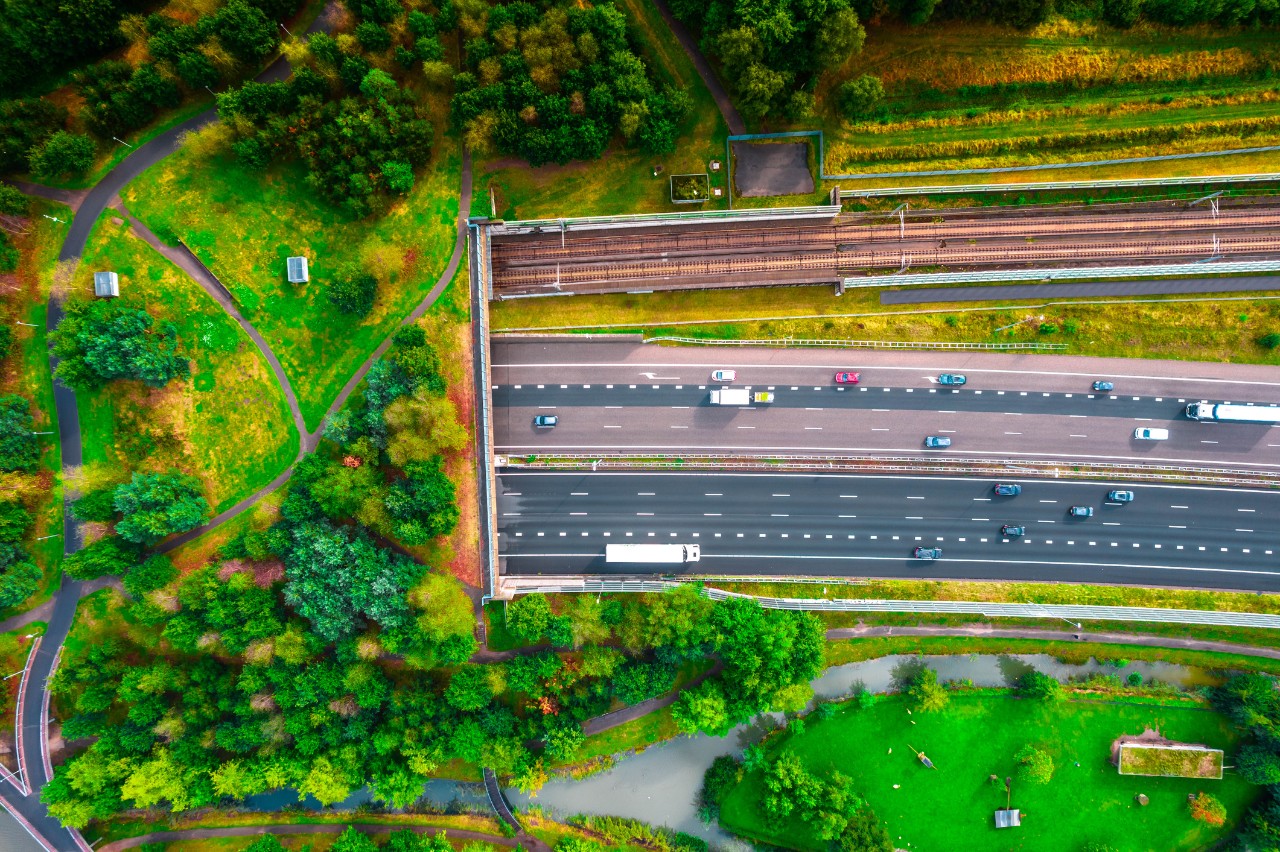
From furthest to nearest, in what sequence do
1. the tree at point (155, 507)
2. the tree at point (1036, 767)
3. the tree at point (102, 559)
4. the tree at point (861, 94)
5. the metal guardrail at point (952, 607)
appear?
the metal guardrail at point (952, 607)
the tree at point (1036, 767)
the tree at point (102, 559)
the tree at point (155, 507)
the tree at point (861, 94)

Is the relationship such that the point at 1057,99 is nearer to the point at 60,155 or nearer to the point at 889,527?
the point at 889,527

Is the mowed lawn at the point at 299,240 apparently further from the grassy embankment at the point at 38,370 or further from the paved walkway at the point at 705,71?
the paved walkway at the point at 705,71

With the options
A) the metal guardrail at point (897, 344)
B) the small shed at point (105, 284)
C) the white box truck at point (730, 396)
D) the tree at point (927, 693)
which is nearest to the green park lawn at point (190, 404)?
the small shed at point (105, 284)

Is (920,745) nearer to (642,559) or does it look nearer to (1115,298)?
(642,559)

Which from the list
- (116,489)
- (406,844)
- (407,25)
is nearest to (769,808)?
(406,844)

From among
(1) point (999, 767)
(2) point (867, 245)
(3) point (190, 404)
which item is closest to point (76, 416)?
(3) point (190, 404)

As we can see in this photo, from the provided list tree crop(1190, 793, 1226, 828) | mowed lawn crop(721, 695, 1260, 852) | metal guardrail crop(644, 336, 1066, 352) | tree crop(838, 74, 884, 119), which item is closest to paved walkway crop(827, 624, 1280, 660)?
mowed lawn crop(721, 695, 1260, 852)
